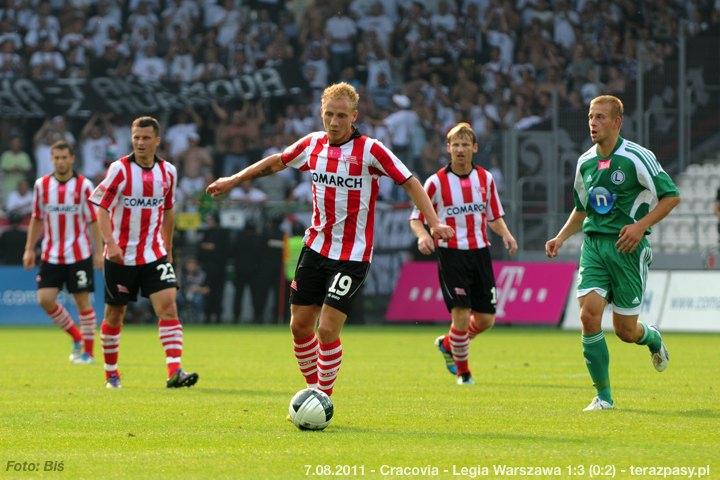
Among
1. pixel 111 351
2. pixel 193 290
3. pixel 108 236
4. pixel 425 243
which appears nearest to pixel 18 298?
pixel 193 290

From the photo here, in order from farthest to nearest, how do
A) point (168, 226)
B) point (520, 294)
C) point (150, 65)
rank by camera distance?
point (150, 65), point (520, 294), point (168, 226)

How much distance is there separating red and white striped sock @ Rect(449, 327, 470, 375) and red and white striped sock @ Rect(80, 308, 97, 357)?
5469mm

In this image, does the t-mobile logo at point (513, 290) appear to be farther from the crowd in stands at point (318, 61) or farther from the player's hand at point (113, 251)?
the player's hand at point (113, 251)

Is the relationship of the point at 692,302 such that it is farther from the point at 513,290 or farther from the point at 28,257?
the point at 28,257

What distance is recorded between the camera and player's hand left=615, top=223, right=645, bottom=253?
10.4m

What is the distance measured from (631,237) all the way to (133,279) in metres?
5.14

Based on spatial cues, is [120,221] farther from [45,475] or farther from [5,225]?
[5,225]

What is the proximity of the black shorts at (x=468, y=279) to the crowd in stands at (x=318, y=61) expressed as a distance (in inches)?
537

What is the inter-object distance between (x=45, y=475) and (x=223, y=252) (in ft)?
69.1

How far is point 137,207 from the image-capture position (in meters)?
13.6

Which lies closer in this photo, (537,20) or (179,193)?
(179,193)

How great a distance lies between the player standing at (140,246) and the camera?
13492 millimetres

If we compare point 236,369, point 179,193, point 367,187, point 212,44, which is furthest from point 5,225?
point 367,187

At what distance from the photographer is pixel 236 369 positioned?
637 inches
